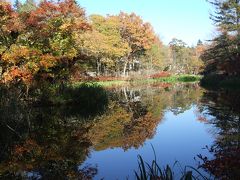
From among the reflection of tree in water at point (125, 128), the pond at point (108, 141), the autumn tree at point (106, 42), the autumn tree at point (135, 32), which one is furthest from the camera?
the autumn tree at point (135, 32)

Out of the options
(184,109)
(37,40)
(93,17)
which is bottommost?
(184,109)

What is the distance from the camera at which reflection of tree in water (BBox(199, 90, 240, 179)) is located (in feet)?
18.8

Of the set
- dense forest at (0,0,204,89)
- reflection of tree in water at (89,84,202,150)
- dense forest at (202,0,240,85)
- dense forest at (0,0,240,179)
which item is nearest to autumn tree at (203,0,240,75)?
dense forest at (202,0,240,85)

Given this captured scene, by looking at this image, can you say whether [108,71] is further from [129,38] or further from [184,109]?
[184,109]

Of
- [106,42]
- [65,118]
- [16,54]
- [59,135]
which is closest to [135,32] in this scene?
[106,42]

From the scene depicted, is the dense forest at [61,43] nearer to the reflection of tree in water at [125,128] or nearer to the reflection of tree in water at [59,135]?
the reflection of tree in water at [59,135]

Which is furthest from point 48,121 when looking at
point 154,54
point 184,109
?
point 154,54

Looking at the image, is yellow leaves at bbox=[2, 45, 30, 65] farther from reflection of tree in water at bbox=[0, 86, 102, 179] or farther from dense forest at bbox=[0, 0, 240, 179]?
reflection of tree in water at bbox=[0, 86, 102, 179]

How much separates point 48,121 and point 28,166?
6.61 metres

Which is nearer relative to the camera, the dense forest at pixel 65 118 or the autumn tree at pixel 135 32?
the dense forest at pixel 65 118

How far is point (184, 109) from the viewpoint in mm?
20719

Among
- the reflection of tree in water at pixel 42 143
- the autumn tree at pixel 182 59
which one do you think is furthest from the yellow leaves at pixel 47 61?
the autumn tree at pixel 182 59

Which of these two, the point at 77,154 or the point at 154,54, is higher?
the point at 154,54

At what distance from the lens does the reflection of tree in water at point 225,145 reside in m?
5.73
